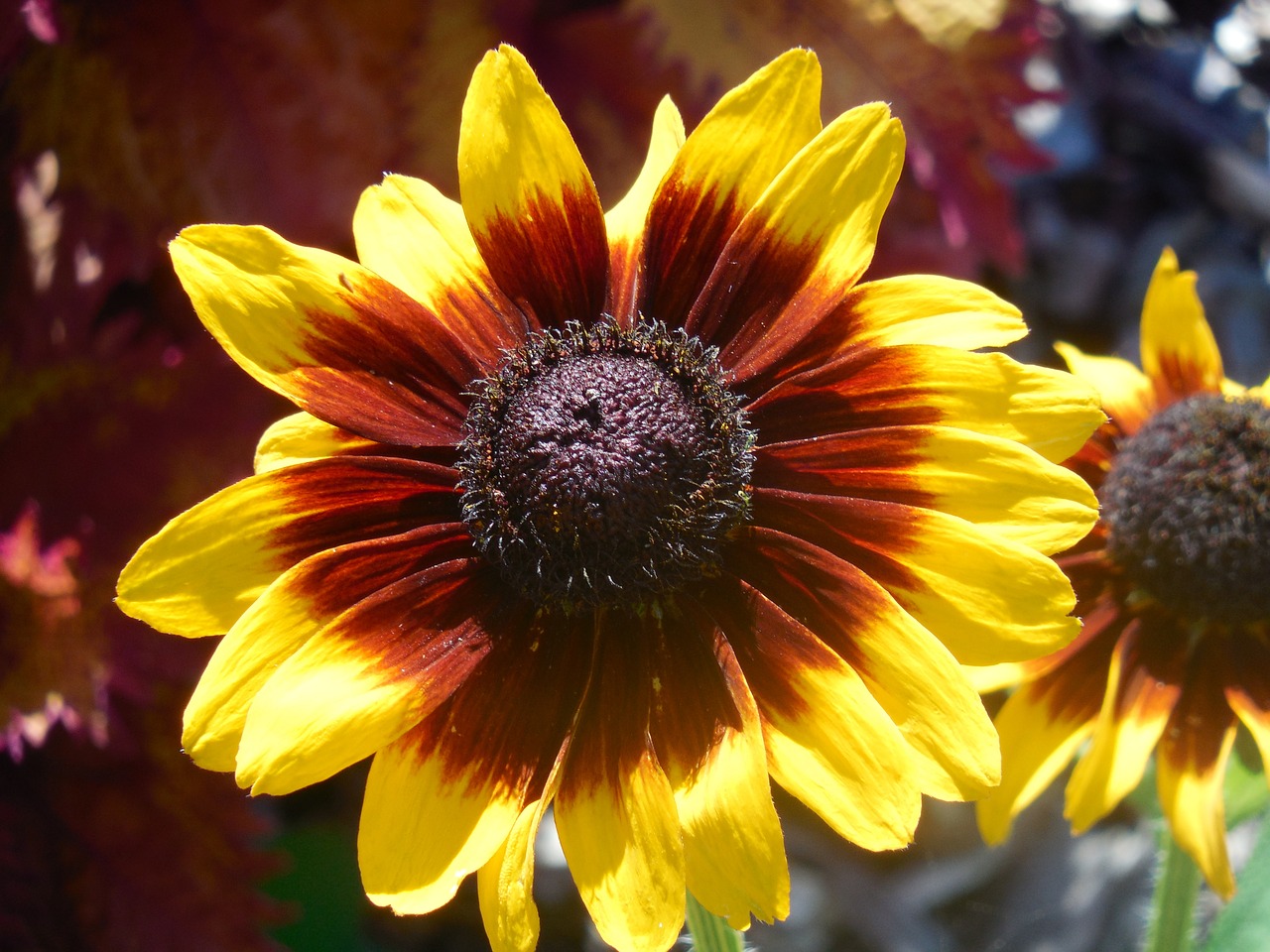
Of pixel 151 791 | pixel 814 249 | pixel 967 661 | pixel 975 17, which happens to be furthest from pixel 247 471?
pixel 975 17

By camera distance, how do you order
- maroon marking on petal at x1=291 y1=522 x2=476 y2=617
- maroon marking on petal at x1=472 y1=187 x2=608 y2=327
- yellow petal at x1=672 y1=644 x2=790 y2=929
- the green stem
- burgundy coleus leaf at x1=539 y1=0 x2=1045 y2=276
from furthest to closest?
burgundy coleus leaf at x1=539 y1=0 x2=1045 y2=276
the green stem
maroon marking on petal at x1=472 y1=187 x2=608 y2=327
maroon marking on petal at x1=291 y1=522 x2=476 y2=617
yellow petal at x1=672 y1=644 x2=790 y2=929

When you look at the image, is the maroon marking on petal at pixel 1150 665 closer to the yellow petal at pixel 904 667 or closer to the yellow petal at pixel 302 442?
the yellow petal at pixel 904 667

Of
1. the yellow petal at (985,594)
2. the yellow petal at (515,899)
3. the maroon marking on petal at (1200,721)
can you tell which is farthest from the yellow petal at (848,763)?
the maroon marking on petal at (1200,721)

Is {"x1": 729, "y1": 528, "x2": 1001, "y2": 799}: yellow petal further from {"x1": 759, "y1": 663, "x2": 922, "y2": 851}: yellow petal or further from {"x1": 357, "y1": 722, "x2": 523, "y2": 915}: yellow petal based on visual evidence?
{"x1": 357, "y1": 722, "x2": 523, "y2": 915}: yellow petal

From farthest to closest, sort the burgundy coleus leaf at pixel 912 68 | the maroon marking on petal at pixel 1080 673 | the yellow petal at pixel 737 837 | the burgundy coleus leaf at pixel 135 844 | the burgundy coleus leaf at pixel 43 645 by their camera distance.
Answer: the burgundy coleus leaf at pixel 912 68
the burgundy coleus leaf at pixel 135 844
the burgundy coleus leaf at pixel 43 645
the maroon marking on petal at pixel 1080 673
the yellow petal at pixel 737 837

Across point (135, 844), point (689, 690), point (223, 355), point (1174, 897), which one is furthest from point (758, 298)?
point (135, 844)

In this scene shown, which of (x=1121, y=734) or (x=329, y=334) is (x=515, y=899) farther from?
(x=1121, y=734)

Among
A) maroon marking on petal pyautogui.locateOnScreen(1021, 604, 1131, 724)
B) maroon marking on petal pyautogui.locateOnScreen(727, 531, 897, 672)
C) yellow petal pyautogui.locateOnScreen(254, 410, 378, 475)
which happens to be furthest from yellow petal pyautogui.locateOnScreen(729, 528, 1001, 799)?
yellow petal pyautogui.locateOnScreen(254, 410, 378, 475)
